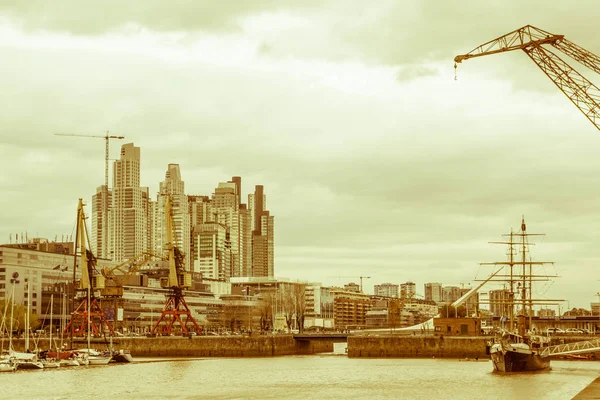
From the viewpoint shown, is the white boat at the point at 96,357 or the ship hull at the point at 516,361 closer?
the ship hull at the point at 516,361

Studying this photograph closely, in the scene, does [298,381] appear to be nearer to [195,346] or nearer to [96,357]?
[96,357]

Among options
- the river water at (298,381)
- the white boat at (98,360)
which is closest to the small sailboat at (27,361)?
the river water at (298,381)

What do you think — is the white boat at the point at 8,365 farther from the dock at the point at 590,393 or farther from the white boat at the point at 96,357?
the dock at the point at 590,393

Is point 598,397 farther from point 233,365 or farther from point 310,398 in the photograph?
point 233,365

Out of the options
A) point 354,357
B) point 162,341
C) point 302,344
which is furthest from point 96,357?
point 302,344

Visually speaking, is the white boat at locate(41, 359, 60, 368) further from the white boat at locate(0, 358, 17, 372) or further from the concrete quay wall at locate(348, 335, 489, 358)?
the concrete quay wall at locate(348, 335, 489, 358)

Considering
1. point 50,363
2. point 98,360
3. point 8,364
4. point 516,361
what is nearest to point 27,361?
point 50,363

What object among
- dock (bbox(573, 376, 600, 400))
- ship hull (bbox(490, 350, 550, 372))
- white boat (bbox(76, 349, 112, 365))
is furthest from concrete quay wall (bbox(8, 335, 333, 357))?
dock (bbox(573, 376, 600, 400))
